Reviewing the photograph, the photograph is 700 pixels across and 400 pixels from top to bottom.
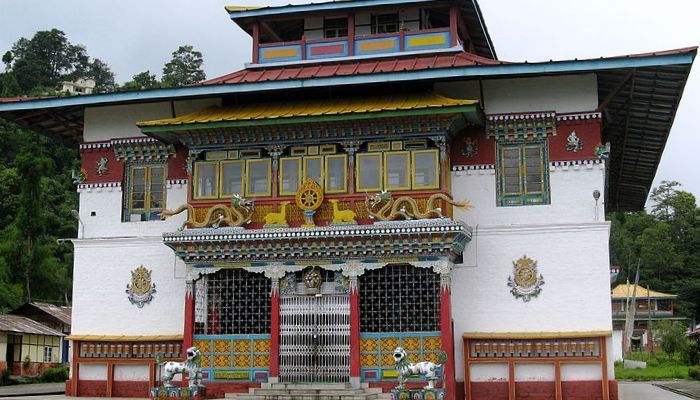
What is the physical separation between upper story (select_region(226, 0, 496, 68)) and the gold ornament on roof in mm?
3830

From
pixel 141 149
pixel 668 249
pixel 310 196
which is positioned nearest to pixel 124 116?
pixel 141 149

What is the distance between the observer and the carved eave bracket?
21969 millimetres

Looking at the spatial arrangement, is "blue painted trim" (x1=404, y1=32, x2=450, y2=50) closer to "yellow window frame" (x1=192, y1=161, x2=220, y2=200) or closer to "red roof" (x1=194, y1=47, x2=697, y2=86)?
"red roof" (x1=194, y1=47, x2=697, y2=86)

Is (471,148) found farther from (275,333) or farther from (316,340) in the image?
(275,333)

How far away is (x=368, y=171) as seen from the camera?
19.8m

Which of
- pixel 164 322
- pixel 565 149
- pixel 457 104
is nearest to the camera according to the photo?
pixel 457 104

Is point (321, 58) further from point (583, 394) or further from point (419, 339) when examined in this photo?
point (583, 394)

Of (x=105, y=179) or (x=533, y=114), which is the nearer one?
(x=533, y=114)

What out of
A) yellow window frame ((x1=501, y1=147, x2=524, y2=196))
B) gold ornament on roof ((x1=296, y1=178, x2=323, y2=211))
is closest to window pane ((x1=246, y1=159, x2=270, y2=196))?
gold ornament on roof ((x1=296, y1=178, x2=323, y2=211))

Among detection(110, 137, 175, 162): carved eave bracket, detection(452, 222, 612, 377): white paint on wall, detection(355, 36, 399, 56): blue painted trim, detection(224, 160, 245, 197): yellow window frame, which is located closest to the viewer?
detection(452, 222, 612, 377): white paint on wall

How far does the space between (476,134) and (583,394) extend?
19.6 ft

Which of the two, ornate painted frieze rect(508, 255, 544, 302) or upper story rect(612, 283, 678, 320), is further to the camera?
upper story rect(612, 283, 678, 320)

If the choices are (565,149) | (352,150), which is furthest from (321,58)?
(565,149)

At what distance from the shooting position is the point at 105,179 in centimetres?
2236
